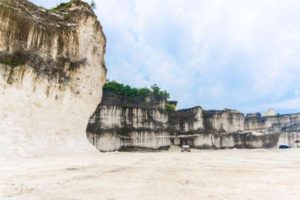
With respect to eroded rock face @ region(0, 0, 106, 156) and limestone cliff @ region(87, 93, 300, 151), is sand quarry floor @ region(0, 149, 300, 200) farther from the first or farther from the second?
limestone cliff @ region(87, 93, 300, 151)

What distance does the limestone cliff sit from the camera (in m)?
45.1

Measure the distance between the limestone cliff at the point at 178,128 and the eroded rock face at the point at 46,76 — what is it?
9.34 meters

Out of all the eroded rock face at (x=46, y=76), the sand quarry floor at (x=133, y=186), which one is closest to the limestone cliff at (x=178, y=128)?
the eroded rock face at (x=46, y=76)

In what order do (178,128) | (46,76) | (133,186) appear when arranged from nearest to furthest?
(133,186) < (46,76) < (178,128)

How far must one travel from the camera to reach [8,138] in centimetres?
2406

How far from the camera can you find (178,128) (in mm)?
58906

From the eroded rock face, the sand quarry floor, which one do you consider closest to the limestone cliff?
the eroded rock face

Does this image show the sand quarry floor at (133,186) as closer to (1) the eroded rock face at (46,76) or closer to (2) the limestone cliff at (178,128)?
(1) the eroded rock face at (46,76)

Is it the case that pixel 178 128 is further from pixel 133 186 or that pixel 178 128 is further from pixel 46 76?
pixel 133 186

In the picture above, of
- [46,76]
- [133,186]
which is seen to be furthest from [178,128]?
[133,186]

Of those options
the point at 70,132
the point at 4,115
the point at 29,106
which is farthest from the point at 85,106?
the point at 4,115

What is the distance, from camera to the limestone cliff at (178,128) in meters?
45.1

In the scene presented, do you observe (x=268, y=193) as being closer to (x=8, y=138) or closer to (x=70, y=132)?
(x=8, y=138)

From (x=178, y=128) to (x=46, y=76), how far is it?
34.2 metres
